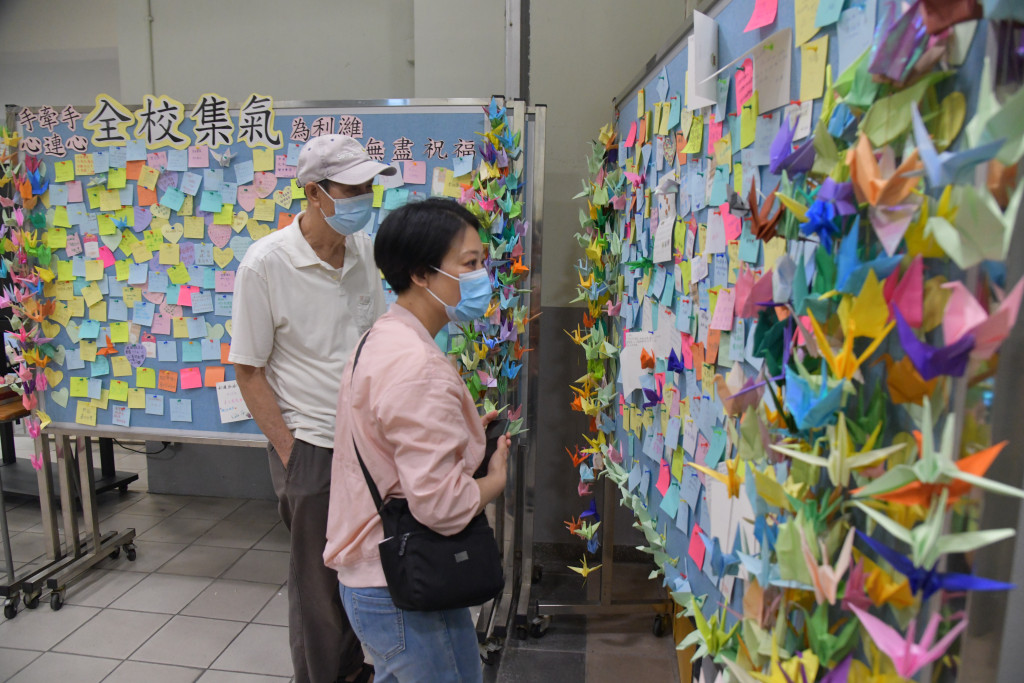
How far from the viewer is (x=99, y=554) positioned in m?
2.86

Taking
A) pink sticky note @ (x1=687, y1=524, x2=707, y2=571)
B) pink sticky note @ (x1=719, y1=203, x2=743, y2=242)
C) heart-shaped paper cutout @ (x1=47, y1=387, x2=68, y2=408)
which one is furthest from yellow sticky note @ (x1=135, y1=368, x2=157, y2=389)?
pink sticky note @ (x1=719, y1=203, x2=743, y2=242)

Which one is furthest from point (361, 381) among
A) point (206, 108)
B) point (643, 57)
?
point (643, 57)

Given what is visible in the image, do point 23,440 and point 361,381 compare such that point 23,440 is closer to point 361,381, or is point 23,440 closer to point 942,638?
point 361,381

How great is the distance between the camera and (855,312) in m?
0.63

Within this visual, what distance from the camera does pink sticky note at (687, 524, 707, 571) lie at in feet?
3.96

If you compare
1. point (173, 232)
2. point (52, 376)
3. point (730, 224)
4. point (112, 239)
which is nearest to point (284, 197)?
point (173, 232)

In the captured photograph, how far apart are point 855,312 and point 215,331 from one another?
2314 mm

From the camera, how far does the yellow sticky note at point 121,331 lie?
8.17ft

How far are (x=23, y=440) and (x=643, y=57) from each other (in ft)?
16.8

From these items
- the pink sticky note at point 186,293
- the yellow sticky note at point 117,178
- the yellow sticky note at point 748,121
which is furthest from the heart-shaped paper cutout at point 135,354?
the yellow sticky note at point 748,121

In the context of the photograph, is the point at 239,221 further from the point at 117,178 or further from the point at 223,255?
the point at 117,178

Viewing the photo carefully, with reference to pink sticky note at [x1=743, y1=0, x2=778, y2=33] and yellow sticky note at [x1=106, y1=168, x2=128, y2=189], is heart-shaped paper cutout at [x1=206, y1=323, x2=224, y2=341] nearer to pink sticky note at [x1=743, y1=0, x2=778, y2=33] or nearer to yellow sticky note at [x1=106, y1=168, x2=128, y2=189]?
yellow sticky note at [x1=106, y1=168, x2=128, y2=189]

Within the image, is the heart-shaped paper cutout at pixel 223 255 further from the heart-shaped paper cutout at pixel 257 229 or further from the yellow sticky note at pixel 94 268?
the yellow sticky note at pixel 94 268

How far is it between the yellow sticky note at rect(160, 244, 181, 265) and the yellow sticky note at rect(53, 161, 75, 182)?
44 cm
